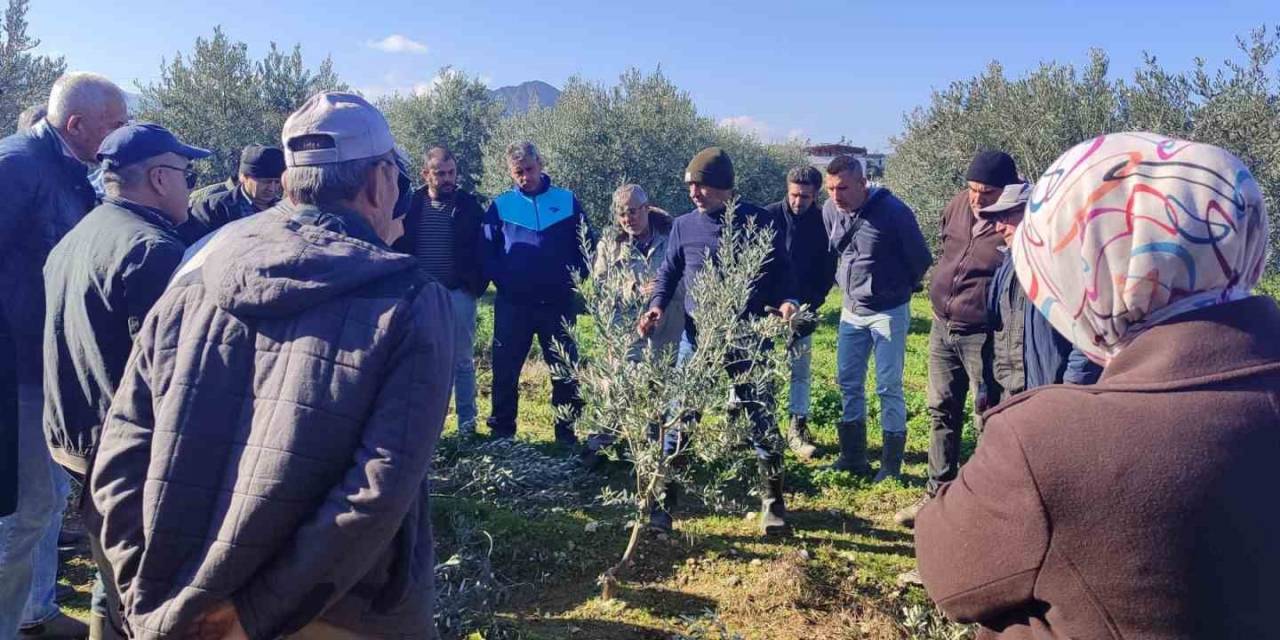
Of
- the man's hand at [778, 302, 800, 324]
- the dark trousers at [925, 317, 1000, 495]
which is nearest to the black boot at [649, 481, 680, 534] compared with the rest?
the man's hand at [778, 302, 800, 324]

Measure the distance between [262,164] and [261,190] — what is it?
0.64 feet

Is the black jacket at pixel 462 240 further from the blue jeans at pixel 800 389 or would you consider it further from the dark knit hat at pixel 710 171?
the blue jeans at pixel 800 389

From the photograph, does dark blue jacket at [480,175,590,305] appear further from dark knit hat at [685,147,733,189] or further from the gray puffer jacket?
the gray puffer jacket

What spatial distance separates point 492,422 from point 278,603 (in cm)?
510

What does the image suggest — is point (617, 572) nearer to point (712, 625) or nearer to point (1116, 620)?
point (712, 625)

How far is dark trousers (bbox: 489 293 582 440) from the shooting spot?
6.64m

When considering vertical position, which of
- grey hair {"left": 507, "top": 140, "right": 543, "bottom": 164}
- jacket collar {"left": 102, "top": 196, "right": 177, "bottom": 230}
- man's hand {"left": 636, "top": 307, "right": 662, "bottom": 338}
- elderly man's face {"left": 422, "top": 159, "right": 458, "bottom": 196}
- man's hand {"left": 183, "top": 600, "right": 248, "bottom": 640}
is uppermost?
grey hair {"left": 507, "top": 140, "right": 543, "bottom": 164}

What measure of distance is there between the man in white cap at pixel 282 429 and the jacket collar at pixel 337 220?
0.02m

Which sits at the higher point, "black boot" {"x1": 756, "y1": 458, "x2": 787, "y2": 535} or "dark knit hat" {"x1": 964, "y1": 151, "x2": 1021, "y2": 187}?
"dark knit hat" {"x1": 964, "y1": 151, "x2": 1021, "y2": 187}

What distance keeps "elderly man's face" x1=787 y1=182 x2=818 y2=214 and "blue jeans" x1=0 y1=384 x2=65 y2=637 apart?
5076 mm

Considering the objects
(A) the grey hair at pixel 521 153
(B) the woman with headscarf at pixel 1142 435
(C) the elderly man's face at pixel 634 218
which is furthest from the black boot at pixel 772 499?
(B) the woman with headscarf at pixel 1142 435

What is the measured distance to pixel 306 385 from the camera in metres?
1.83

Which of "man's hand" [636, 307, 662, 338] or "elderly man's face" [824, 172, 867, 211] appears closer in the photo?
"man's hand" [636, 307, 662, 338]

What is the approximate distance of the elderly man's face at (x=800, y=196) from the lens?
6531 mm
